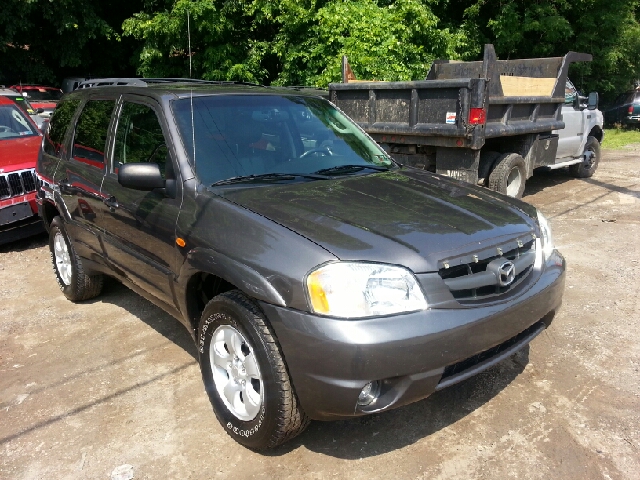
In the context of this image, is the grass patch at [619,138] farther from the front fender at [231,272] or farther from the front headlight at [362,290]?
the front fender at [231,272]

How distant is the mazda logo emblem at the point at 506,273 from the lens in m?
2.78

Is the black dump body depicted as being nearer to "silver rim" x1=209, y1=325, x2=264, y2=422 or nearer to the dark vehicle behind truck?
the dark vehicle behind truck

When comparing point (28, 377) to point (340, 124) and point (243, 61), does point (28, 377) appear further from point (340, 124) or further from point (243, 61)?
point (243, 61)

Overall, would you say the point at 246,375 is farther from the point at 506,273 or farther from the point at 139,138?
the point at 139,138

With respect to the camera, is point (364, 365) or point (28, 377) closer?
point (364, 365)

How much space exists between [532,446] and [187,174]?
2368 mm

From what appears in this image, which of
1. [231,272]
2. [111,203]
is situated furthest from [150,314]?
[231,272]

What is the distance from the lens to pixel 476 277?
2.72 m

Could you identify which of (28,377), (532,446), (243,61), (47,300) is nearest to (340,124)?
(532,446)

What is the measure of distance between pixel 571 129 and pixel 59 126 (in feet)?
26.5

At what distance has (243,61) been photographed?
14.1 meters

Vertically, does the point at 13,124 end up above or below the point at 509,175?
above

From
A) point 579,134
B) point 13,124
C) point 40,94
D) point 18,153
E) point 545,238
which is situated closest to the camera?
point 545,238

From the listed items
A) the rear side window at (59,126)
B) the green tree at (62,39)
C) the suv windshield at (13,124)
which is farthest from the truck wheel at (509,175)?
the green tree at (62,39)
